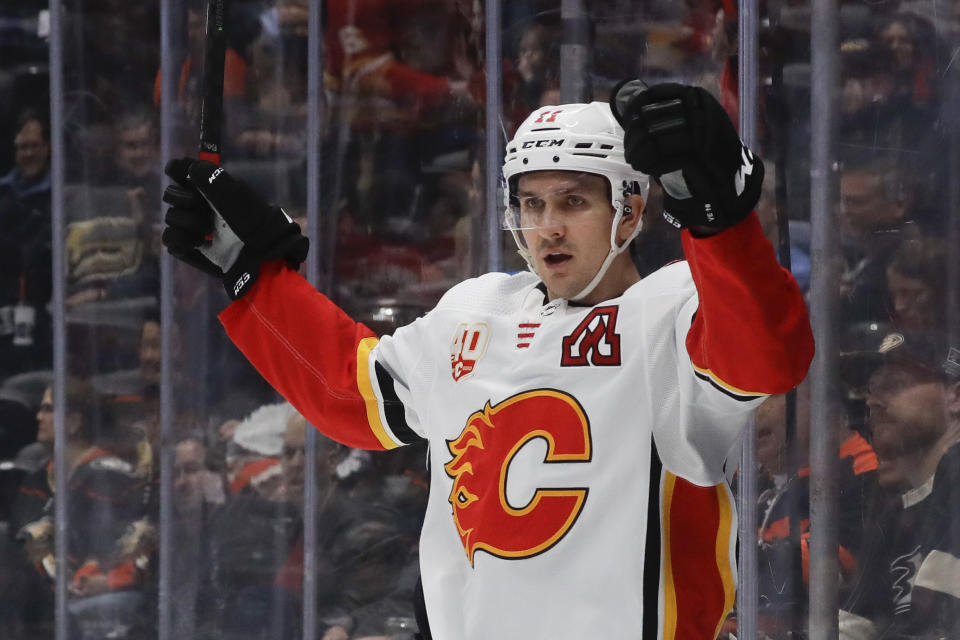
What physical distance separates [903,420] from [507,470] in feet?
3.56

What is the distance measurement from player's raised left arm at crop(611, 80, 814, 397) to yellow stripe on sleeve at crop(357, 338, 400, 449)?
0.75 metres

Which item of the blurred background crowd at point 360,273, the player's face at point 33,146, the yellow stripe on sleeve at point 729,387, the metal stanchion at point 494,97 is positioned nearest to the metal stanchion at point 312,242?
the blurred background crowd at point 360,273

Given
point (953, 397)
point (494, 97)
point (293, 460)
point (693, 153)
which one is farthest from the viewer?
point (293, 460)

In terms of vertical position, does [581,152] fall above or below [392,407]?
above

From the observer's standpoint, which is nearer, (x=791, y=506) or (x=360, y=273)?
(x=791, y=506)

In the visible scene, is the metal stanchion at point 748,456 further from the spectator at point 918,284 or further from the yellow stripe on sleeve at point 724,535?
the yellow stripe on sleeve at point 724,535

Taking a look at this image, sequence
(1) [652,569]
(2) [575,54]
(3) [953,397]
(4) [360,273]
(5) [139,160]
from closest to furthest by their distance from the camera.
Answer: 1. (1) [652,569]
2. (3) [953,397]
3. (2) [575,54]
4. (4) [360,273]
5. (5) [139,160]

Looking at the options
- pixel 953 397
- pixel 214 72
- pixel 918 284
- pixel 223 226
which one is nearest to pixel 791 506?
pixel 953 397

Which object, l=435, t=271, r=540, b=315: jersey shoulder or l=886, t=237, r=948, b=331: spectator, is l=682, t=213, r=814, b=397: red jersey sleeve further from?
l=886, t=237, r=948, b=331: spectator

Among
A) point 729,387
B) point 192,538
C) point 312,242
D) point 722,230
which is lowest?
point 192,538

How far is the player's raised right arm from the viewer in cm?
216

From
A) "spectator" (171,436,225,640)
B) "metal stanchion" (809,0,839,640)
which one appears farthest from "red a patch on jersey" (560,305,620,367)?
"spectator" (171,436,225,640)

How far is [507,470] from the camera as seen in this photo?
1835 mm

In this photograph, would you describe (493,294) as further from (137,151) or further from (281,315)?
(137,151)
